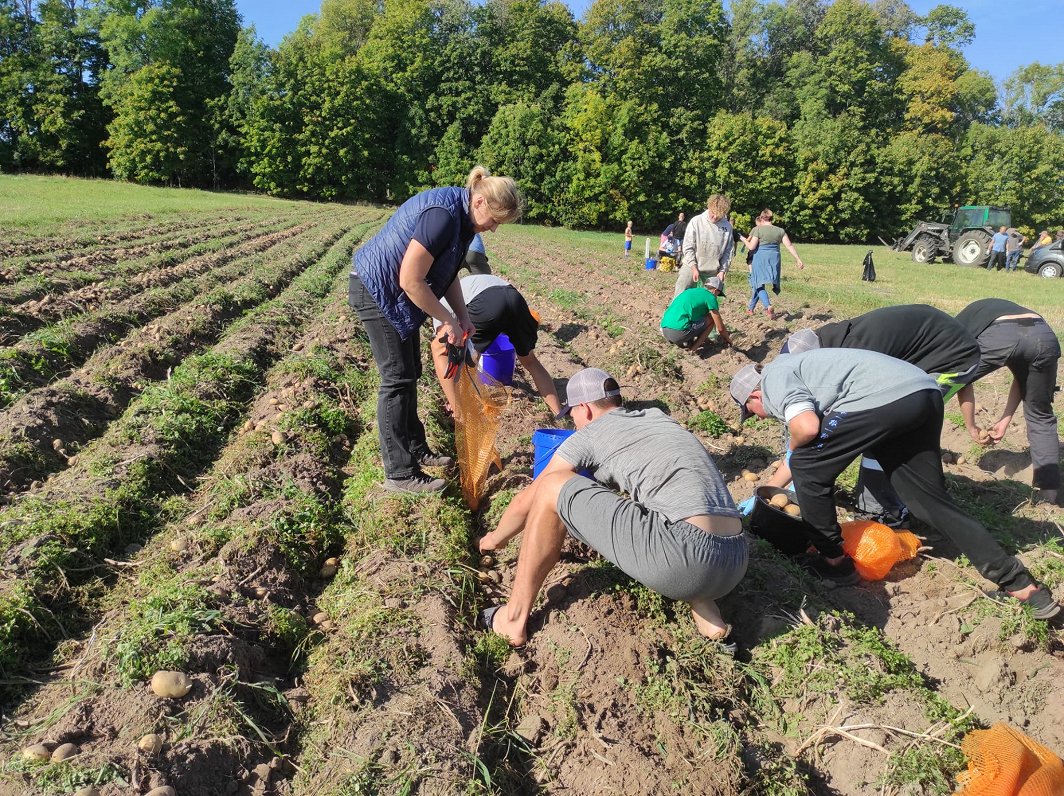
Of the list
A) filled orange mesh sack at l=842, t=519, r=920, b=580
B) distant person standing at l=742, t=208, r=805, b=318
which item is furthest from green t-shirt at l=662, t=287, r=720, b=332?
filled orange mesh sack at l=842, t=519, r=920, b=580

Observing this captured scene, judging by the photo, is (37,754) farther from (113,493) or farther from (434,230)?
(434,230)

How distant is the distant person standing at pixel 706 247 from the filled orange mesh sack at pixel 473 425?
4884mm

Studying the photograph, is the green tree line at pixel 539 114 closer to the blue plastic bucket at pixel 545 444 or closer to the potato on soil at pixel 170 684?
the blue plastic bucket at pixel 545 444

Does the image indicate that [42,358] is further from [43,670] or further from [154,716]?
[154,716]

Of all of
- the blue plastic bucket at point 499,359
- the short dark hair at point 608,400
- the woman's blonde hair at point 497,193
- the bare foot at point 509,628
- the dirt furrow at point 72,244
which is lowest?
the bare foot at point 509,628

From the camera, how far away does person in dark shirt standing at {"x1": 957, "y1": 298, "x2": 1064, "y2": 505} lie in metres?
4.14

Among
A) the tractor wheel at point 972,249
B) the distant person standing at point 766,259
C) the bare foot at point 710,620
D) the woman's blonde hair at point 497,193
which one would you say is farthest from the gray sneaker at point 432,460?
the tractor wheel at point 972,249

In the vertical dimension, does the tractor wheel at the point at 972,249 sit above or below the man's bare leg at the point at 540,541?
above

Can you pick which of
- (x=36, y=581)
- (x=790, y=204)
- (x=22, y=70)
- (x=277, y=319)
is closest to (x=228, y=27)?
(x=22, y=70)

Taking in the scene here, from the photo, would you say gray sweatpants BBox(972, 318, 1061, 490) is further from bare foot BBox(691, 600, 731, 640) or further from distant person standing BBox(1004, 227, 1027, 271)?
distant person standing BBox(1004, 227, 1027, 271)

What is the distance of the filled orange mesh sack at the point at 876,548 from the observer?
11.3 ft

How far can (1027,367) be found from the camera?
4.25 metres

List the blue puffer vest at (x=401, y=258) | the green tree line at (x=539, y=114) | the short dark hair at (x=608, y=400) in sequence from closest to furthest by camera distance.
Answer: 1. the short dark hair at (x=608, y=400)
2. the blue puffer vest at (x=401, y=258)
3. the green tree line at (x=539, y=114)

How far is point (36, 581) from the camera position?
112 inches
